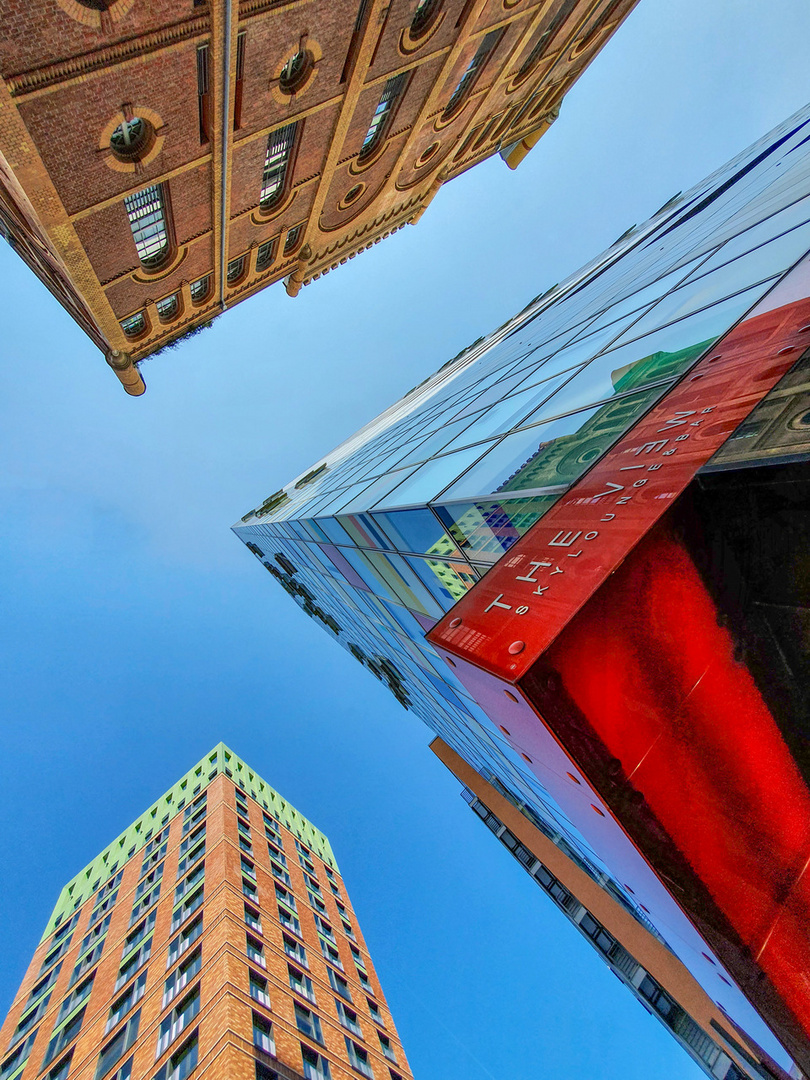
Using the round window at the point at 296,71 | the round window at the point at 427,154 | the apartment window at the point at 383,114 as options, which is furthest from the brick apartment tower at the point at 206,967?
the round window at the point at 427,154

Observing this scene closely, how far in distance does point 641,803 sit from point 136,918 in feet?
133

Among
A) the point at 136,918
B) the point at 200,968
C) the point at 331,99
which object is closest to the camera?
the point at 331,99

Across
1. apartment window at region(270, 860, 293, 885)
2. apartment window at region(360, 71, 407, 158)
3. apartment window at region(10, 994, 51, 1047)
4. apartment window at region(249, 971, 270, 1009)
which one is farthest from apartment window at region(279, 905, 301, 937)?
apartment window at region(360, 71, 407, 158)

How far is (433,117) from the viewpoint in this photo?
53.1 ft

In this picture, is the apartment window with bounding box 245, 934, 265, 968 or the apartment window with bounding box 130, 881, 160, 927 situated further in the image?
the apartment window with bounding box 130, 881, 160, 927

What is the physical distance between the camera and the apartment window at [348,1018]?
26047 mm

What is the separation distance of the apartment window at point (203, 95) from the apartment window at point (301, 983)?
35.1 meters

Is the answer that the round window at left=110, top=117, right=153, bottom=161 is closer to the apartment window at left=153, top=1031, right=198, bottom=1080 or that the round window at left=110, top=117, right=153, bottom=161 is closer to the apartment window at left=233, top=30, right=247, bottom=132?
the apartment window at left=233, top=30, right=247, bottom=132

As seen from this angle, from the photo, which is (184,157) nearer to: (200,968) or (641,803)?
(641,803)

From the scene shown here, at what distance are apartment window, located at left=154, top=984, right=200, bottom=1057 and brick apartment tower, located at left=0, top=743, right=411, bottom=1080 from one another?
0.08 meters

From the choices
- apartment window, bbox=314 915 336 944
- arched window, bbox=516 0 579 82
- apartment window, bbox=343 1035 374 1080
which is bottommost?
apartment window, bbox=314 915 336 944

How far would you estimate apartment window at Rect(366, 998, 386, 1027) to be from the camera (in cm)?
2989

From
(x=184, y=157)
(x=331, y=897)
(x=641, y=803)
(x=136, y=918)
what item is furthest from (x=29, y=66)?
(x=331, y=897)

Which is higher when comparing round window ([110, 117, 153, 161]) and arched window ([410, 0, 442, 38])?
arched window ([410, 0, 442, 38])
